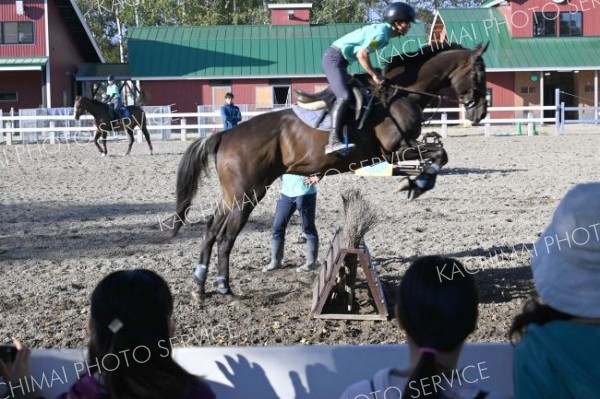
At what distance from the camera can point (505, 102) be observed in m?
44.5

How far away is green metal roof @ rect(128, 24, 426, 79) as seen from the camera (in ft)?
145

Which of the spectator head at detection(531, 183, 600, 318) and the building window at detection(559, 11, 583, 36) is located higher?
the building window at detection(559, 11, 583, 36)

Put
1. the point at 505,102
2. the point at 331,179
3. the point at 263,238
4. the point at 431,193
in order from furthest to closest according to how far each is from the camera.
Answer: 1. the point at 505,102
2. the point at 331,179
3. the point at 431,193
4. the point at 263,238

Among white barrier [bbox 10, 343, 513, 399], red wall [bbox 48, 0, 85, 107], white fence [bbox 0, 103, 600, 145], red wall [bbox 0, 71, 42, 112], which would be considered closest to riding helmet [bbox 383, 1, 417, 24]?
white barrier [bbox 10, 343, 513, 399]

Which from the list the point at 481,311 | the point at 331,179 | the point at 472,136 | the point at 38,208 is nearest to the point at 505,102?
the point at 472,136

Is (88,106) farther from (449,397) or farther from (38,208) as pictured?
(449,397)

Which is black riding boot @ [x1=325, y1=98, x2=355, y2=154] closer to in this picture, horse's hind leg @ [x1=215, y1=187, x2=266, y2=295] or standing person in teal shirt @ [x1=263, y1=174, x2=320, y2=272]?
standing person in teal shirt @ [x1=263, y1=174, x2=320, y2=272]

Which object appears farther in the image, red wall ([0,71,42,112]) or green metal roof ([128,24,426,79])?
green metal roof ([128,24,426,79])

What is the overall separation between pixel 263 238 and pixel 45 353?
296 inches

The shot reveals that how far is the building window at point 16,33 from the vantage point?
1672 inches

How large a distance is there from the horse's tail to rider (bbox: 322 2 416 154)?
1.26 m

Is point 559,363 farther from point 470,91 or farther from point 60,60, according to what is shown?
point 60,60

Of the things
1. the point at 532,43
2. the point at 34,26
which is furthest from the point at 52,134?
the point at 532,43

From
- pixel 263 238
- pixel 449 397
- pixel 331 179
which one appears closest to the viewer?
pixel 449 397
